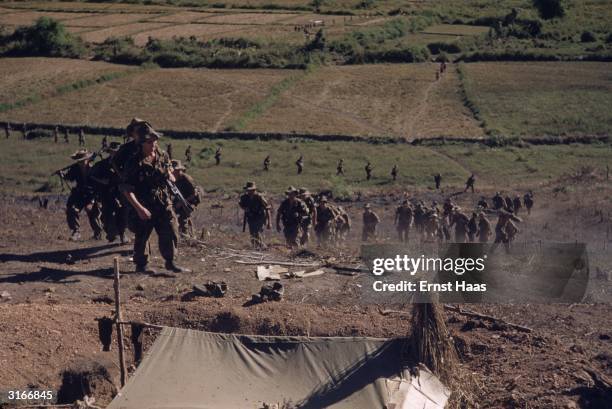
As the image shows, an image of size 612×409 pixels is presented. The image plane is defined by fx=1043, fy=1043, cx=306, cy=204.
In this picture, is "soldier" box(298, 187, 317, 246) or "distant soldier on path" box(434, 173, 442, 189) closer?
"soldier" box(298, 187, 317, 246)

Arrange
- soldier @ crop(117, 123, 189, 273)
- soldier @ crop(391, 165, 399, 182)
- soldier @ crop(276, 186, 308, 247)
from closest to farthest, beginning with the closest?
soldier @ crop(117, 123, 189, 273) < soldier @ crop(276, 186, 308, 247) < soldier @ crop(391, 165, 399, 182)

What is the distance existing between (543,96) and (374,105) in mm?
10731

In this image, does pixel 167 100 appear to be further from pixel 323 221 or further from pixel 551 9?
pixel 551 9

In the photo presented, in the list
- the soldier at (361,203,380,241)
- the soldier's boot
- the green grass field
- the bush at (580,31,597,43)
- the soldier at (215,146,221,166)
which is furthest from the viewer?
the bush at (580,31,597,43)

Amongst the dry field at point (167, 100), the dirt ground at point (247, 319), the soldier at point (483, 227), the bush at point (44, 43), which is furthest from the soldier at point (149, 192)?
the bush at point (44, 43)

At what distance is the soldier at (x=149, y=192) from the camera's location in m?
19.3

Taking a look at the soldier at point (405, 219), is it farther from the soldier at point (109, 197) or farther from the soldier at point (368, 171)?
the soldier at point (109, 197)

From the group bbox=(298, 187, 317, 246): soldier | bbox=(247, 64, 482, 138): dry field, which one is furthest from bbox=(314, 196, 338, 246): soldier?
bbox=(247, 64, 482, 138): dry field

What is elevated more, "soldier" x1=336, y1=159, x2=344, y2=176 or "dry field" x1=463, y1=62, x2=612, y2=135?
"dry field" x1=463, y1=62, x2=612, y2=135

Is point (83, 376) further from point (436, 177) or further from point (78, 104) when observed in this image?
point (78, 104)

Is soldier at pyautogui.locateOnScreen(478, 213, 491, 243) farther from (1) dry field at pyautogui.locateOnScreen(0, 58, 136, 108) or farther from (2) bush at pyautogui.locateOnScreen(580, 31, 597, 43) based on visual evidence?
(2) bush at pyautogui.locateOnScreen(580, 31, 597, 43)

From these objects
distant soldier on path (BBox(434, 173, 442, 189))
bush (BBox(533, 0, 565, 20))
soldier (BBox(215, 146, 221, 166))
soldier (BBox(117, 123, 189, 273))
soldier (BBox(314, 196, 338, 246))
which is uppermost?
bush (BBox(533, 0, 565, 20))

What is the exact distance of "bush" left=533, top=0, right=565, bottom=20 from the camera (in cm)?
9144

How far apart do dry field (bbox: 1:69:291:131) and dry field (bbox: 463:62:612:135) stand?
14509mm
